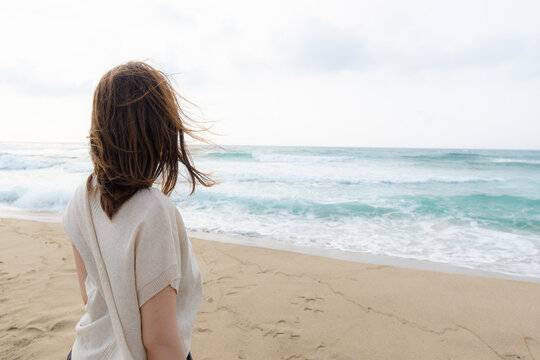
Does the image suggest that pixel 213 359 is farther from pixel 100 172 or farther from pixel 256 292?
pixel 100 172

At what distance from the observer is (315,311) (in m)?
2.94

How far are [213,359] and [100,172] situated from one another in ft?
6.73

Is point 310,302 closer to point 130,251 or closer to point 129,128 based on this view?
point 130,251

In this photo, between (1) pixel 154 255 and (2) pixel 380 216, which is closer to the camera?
(1) pixel 154 255

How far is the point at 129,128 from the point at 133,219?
0.26 meters

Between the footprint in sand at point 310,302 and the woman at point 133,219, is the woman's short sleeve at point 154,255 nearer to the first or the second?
the woman at point 133,219

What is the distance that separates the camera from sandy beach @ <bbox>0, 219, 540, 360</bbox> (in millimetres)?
2430

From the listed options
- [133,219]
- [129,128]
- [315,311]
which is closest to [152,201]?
[133,219]

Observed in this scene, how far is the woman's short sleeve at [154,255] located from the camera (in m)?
0.74

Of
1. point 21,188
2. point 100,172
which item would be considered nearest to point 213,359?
point 100,172

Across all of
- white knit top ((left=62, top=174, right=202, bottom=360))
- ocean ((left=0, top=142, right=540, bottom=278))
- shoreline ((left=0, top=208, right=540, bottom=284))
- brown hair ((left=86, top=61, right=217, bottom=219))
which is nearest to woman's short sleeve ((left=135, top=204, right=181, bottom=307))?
white knit top ((left=62, top=174, right=202, bottom=360))

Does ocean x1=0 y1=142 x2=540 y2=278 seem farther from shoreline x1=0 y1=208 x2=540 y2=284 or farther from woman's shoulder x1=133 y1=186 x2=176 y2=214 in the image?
woman's shoulder x1=133 y1=186 x2=176 y2=214

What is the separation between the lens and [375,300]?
10.4ft

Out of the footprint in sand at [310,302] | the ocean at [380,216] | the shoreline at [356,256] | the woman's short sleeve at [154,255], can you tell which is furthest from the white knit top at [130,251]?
the shoreline at [356,256]
